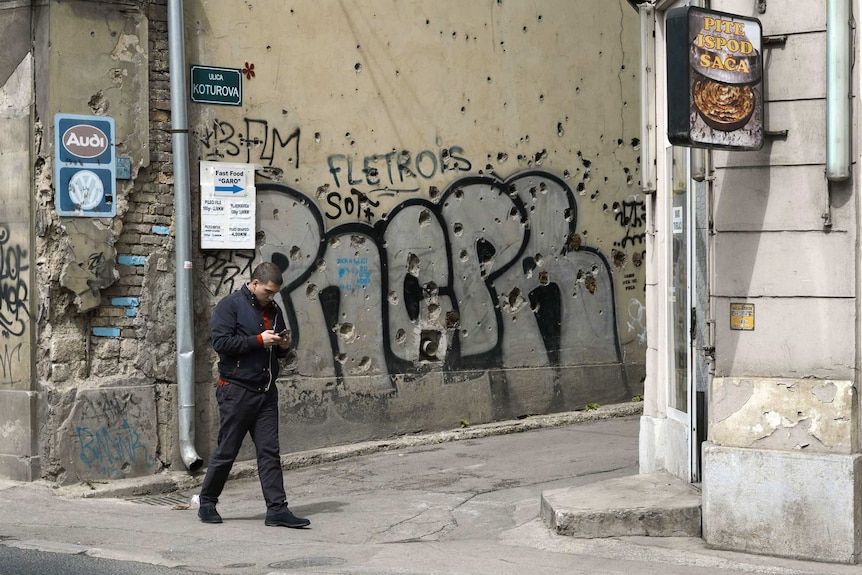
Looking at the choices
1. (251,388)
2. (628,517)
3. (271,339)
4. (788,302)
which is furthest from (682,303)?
(251,388)

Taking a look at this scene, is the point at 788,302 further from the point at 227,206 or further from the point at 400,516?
the point at 227,206

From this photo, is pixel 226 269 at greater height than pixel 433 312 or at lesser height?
greater

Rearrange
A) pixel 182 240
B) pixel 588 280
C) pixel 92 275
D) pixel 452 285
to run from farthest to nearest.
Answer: pixel 588 280 < pixel 452 285 < pixel 182 240 < pixel 92 275

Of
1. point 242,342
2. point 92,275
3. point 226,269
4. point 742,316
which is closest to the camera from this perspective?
point 742,316

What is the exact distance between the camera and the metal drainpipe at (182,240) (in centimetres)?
921

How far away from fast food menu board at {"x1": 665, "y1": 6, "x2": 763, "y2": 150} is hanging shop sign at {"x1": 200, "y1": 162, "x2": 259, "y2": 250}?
14.2 feet

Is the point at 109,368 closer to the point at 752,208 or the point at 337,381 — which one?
the point at 337,381

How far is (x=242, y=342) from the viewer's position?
295 inches

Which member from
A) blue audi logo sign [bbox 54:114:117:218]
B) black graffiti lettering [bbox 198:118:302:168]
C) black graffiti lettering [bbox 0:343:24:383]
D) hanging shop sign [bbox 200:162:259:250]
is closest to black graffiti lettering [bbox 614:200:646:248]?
black graffiti lettering [bbox 198:118:302:168]

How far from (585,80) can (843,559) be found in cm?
644

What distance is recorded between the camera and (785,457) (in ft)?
21.7

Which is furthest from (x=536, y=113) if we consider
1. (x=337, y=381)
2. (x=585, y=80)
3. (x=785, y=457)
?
(x=785, y=457)

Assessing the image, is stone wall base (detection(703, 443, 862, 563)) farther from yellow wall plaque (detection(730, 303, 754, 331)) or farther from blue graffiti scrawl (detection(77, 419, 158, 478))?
blue graffiti scrawl (detection(77, 419, 158, 478))

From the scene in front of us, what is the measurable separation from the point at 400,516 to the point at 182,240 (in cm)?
300
